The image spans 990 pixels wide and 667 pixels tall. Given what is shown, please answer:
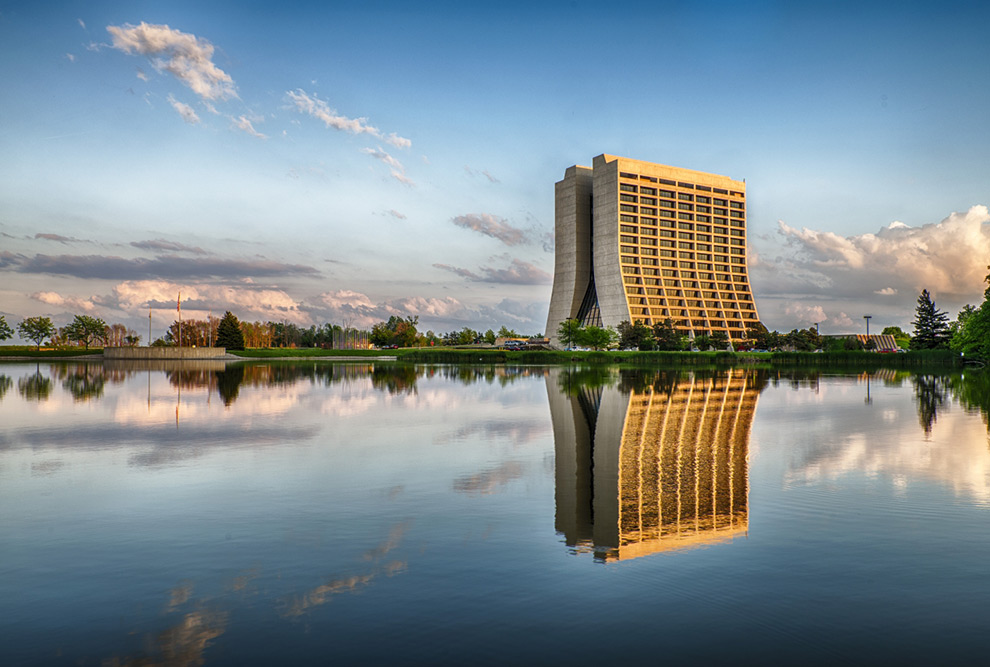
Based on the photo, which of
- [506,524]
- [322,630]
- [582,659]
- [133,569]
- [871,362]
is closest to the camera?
[582,659]

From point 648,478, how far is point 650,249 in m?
167

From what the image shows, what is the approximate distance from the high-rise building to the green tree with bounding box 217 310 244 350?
8308 centimetres

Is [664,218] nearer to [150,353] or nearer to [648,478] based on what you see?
[150,353]

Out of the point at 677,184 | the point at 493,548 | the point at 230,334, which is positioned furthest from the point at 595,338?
the point at 493,548

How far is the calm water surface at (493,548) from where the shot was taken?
6.75m

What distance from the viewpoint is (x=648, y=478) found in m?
14.3

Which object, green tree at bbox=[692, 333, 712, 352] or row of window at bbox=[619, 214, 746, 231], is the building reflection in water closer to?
green tree at bbox=[692, 333, 712, 352]

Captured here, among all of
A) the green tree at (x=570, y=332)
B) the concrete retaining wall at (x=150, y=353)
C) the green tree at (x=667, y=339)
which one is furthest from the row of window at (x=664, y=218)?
the concrete retaining wall at (x=150, y=353)

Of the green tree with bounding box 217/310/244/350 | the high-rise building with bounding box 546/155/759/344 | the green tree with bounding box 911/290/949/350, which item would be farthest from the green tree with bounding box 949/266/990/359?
the green tree with bounding box 217/310/244/350

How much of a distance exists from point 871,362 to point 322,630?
112 metres

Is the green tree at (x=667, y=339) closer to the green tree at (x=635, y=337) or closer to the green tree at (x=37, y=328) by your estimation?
the green tree at (x=635, y=337)

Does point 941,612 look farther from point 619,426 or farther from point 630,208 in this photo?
point 630,208

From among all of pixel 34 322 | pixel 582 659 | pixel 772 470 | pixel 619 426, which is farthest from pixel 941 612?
pixel 34 322

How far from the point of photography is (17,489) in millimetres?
13406
